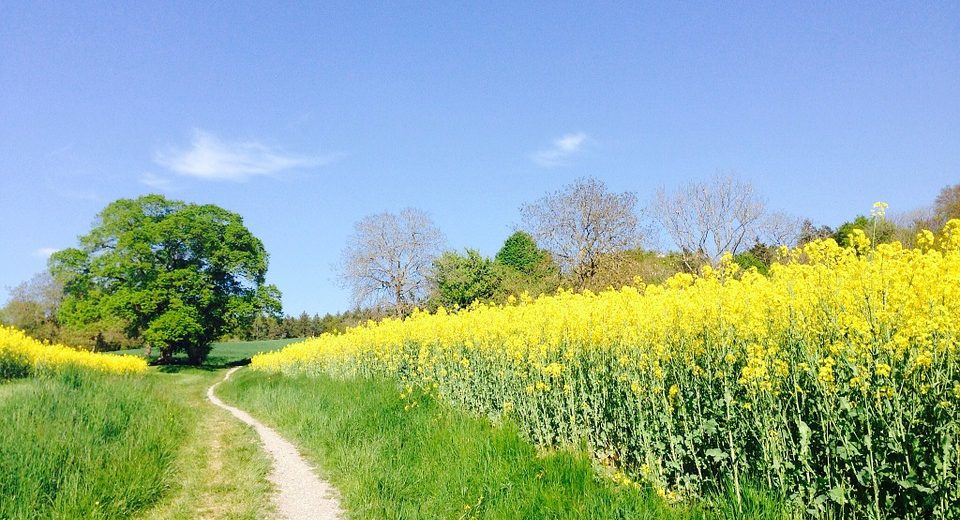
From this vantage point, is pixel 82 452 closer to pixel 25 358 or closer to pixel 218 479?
pixel 218 479

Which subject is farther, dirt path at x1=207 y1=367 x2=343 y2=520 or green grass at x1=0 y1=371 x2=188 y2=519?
dirt path at x1=207 y1=367 x2=343 y2=520

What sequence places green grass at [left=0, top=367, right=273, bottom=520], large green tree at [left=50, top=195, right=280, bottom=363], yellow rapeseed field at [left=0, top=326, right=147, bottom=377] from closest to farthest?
1. green grass at [left=0, top=367, right=273, bottom=520]
2. yellow rapeseed field at [left=0, top=326, right=147, bottom=377]
3. large green tree at [left=50, top=195, right=280, bottom=363]

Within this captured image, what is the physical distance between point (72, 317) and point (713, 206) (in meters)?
49.1

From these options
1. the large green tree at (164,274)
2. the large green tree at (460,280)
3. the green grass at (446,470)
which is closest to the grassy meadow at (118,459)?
the green grass at (446,470)

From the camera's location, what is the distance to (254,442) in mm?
10859

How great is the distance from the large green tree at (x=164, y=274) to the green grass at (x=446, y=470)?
3530 centimetres

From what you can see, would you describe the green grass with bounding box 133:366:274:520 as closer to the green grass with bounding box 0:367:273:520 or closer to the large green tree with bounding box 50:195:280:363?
the green grass with bounding box 0:367:273:520

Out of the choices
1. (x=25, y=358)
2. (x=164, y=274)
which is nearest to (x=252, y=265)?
(x=164, y=274)

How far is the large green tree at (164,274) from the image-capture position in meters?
40.5

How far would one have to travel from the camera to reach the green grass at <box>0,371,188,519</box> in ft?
19.8

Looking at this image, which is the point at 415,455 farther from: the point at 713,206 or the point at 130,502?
the point at 713,206

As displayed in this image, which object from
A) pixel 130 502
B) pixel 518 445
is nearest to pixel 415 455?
pixel 518 445

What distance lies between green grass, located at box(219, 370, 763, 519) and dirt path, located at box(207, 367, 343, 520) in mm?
207

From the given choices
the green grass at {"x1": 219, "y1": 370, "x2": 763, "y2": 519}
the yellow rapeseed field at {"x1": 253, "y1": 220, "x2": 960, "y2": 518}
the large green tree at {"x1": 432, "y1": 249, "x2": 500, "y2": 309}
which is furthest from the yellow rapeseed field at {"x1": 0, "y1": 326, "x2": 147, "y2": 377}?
the large green tree at {"x1": 432, "y1": 249, "x2": 500, "y2": 309}
